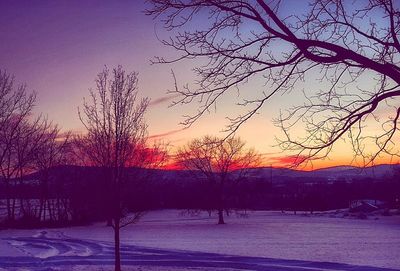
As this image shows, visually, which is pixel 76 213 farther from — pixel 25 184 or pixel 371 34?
pixel 371 34

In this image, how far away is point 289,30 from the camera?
722 centimetres

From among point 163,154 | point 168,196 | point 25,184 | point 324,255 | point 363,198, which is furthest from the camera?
point 363,198

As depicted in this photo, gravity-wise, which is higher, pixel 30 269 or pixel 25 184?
pixel 25 184

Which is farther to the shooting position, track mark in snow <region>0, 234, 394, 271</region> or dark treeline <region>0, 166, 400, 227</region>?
dark treeline <region>0, 166, 400, 227</region>

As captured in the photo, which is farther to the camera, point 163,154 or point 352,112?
point 163,154

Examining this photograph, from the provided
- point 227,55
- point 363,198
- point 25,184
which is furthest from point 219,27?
point 363,198

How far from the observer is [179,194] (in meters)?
78.8

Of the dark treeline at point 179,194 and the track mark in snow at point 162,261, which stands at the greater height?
the dark treeline at point 179,194

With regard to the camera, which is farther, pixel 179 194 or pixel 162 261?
pixel 179 194

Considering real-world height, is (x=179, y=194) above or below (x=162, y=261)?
above

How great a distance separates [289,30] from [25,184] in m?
55.8

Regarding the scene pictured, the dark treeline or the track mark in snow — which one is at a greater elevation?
the dark treeline

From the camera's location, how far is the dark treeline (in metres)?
44.5

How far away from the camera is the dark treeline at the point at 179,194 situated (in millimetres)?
44463
